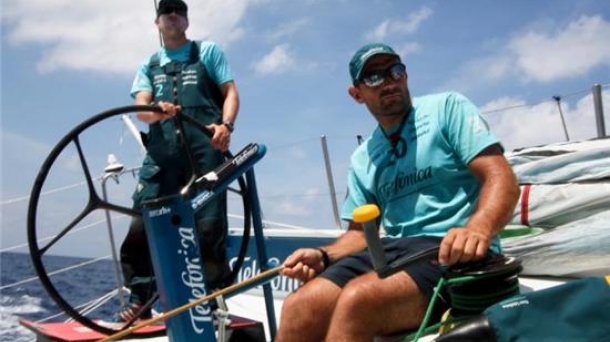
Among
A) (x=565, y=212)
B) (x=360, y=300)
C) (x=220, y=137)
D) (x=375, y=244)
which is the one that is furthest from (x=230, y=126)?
(x=565, y=212)

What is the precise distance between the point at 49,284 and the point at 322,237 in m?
2.41

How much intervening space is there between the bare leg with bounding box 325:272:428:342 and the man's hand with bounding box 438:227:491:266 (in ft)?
0.66

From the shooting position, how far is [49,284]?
1.85m

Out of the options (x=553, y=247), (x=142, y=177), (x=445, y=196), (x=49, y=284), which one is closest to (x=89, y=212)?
(x=49, y=284)

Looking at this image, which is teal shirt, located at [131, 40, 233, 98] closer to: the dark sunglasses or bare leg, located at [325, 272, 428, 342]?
the dark sunglasses

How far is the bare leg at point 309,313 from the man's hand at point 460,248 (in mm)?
393

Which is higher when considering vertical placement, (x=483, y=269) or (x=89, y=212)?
(x=89, y=212)

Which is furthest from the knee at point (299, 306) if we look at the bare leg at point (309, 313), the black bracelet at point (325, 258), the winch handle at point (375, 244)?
the winch handle at point (375, 244)

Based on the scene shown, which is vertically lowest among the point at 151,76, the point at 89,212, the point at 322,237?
the point at 322,237

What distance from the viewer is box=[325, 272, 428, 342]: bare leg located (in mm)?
1619

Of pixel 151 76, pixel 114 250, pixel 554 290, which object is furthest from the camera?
pixel 114 250

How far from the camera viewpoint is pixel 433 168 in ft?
6.44

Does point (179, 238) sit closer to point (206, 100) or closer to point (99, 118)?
point (99, 118)

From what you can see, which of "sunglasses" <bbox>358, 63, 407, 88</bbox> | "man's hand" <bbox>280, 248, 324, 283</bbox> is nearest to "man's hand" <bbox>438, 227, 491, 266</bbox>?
"man's hand" <bbox>280, 248, 324, 283</bbox>
